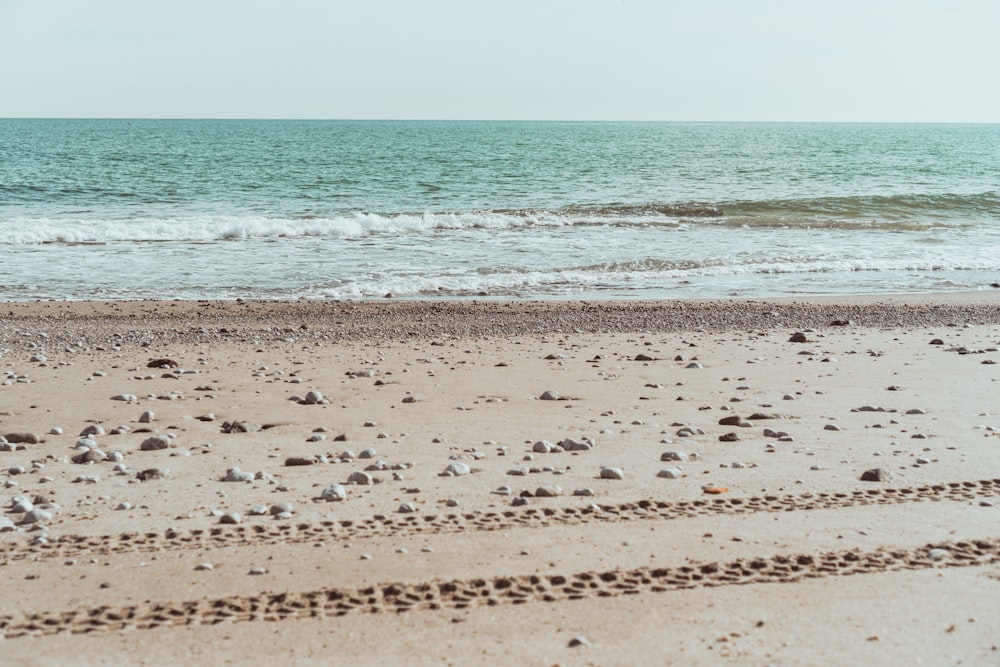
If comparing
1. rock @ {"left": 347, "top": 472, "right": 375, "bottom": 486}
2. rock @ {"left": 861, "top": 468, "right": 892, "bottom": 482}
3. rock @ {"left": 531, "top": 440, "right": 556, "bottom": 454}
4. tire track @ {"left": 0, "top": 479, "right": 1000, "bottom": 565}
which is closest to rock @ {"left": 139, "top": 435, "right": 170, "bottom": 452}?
rock @ {"left": 347, "top": 472, "right": 375, "bottom": 486}

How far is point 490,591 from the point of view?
3.69 m

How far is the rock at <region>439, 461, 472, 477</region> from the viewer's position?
5.18 metres

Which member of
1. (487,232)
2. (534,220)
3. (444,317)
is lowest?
(444,317)

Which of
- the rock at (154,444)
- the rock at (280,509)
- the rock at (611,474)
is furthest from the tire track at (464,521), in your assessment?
the rock at (154,444)

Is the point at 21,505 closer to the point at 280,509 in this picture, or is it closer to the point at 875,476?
the point at 280,509

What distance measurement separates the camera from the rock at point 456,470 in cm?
518

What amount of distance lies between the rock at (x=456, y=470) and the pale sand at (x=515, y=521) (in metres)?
0.08

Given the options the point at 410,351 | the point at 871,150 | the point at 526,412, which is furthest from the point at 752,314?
the point at 871,150

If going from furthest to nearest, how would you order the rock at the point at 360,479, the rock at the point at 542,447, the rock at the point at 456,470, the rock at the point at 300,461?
the rock at the point at 542,447 < the rock at the point at 300,461 < the rock at the point at 456,470 < the rock at the point at 360,479

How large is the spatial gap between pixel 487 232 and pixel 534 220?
2149mm

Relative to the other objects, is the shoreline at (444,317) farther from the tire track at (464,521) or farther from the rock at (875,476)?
the tire track at (464,521)

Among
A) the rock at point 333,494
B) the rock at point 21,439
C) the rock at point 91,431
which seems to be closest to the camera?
the rock at point 333,494

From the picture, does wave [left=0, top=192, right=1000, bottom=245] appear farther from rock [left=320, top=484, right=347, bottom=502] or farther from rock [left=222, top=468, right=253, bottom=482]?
rock [left=320, top=484, right=347, bottom=502]

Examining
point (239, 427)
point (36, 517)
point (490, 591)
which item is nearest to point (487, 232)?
point (239, 427)
